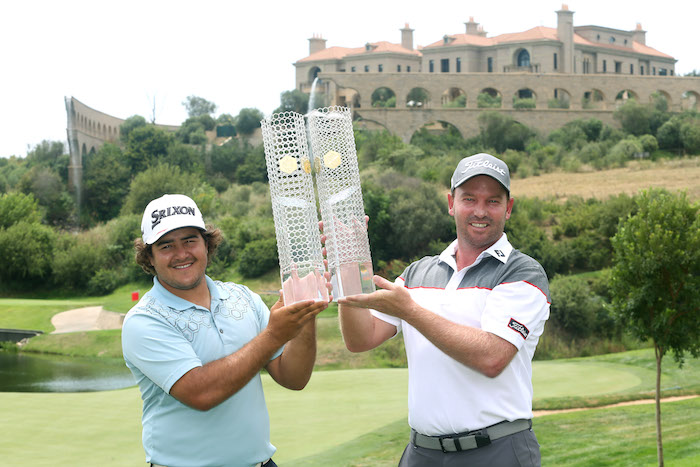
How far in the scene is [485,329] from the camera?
10.1 ft

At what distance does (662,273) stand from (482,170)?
21.5 feet

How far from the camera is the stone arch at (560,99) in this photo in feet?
198

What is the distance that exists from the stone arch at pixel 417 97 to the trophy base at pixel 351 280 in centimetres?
5884

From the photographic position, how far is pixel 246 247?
105ft

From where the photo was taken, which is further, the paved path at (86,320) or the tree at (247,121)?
the tree at (247,121)

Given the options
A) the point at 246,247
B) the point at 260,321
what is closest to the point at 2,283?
the point at 246,247

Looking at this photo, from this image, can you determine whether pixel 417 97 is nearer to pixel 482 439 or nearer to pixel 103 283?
pixel 103 283

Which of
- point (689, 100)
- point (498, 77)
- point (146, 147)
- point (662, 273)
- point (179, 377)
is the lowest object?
point (662, 273)

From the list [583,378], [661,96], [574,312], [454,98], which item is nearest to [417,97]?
[454,98]

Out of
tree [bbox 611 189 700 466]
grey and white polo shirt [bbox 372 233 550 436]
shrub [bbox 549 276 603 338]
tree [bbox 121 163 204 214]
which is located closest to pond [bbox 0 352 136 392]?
tree [bbox 611 189 700 466]

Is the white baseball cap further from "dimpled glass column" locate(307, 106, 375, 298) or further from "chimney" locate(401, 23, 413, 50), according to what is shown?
"chimney" locate(401, 23, 413, 50)

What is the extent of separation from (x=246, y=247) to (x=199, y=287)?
1144 inches

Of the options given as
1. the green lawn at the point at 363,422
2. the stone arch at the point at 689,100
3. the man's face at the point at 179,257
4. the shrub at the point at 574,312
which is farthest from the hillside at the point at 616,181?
the man's face at the point at 179,257

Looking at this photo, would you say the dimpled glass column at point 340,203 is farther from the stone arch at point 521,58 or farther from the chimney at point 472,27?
the chimney at point 472,27
